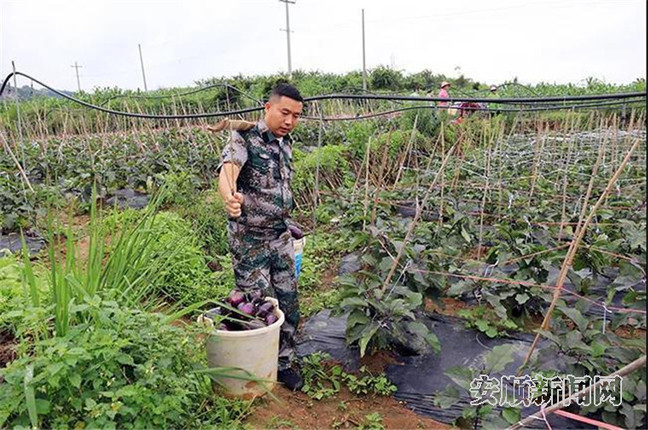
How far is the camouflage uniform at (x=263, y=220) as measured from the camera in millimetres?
Result: 2354

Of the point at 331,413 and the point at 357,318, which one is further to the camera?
the point at 357,318

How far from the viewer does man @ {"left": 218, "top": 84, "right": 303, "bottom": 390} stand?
2287 mm

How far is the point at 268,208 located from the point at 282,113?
443mm

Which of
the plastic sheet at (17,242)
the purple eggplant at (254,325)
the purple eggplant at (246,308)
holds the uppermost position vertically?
the purple eggplant at (246,308)

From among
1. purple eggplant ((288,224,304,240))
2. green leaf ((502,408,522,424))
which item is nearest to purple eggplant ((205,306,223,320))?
purple eggplant ((288,224,304,240))

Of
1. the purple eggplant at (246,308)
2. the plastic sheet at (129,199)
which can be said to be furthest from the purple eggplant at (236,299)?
the plastic sheet at (129,199)

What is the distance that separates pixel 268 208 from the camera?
2.38 metres

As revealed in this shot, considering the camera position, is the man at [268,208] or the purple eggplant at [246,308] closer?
the purple eggplant at [246,308]

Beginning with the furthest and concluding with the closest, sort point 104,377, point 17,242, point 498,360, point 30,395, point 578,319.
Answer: point 17,242, point 578,319, point 498,360, point 104,377, point 30,395

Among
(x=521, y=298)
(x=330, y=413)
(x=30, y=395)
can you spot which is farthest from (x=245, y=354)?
(x=521, y=298)

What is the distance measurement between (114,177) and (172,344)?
13.8 feet

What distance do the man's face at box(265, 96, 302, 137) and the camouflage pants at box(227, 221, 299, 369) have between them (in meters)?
0.48

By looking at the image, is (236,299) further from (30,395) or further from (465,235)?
(465,235)

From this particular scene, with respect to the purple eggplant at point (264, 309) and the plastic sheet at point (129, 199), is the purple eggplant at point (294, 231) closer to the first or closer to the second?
the purple eggplant at point (264, 309)
